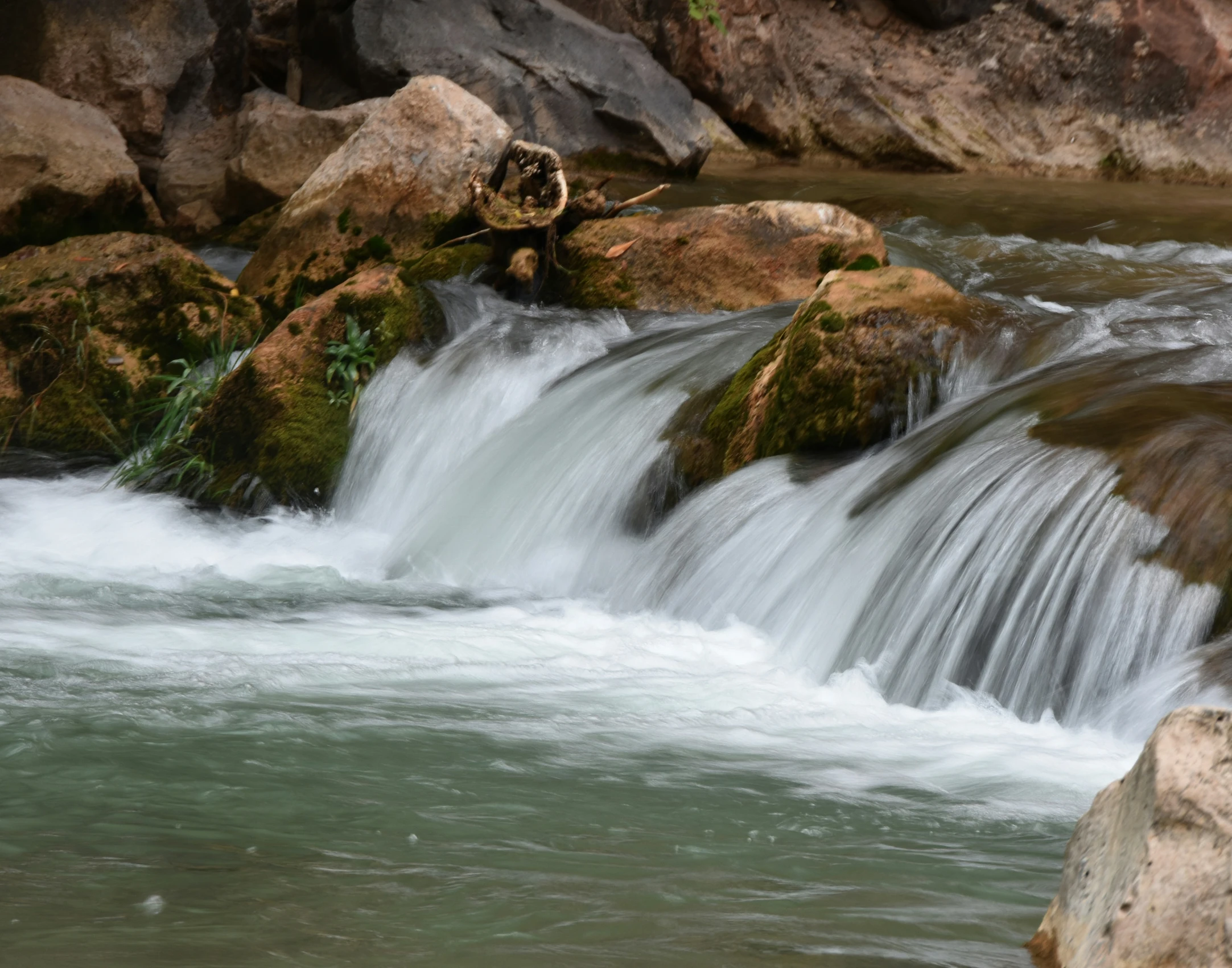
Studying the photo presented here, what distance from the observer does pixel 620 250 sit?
696 centimetres

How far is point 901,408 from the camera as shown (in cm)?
503

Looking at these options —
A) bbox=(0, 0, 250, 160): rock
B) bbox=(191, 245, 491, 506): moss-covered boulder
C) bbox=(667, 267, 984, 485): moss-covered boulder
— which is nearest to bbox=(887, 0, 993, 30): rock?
bbox=(0, 0, 250, 160): rock

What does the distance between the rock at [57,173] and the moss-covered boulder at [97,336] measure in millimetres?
1262

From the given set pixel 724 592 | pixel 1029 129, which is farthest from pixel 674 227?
pixel 1029 129

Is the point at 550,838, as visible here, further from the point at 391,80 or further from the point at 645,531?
the point at 391,80

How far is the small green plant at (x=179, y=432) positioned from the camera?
6.18 m

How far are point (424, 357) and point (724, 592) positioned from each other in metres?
2.40

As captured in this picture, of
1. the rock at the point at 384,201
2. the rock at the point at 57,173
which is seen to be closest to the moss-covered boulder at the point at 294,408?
the rock at the point at 384,201

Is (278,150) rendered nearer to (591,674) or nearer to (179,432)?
(179,432)

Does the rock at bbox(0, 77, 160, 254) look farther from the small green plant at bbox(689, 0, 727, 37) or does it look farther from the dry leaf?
the small green plant at bbox(689, 0, 727, 37)

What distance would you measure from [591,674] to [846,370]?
1.58 m

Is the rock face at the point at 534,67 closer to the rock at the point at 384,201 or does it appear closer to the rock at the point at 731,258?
the rock at the point at 384,201

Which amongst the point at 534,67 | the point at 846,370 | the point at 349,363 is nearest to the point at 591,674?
the point at 846,370

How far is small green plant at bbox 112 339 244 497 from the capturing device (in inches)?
243
